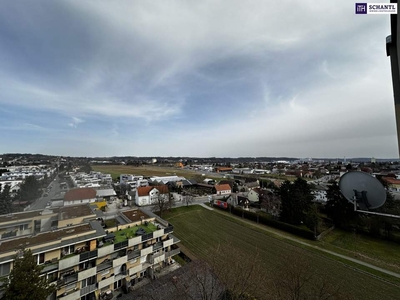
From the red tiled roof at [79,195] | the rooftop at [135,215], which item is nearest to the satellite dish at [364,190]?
the rooftop at [135,215]

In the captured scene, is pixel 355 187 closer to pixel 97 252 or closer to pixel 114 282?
pixel 97 252

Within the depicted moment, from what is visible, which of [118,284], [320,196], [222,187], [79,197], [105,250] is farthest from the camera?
→ [222,187]

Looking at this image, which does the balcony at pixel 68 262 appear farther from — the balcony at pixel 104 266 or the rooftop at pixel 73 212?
the rooftop at pixel 73 212

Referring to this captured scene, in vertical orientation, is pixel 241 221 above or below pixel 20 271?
below

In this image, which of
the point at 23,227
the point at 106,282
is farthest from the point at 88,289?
the point at 23,227

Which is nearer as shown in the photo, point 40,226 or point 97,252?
point 97,252

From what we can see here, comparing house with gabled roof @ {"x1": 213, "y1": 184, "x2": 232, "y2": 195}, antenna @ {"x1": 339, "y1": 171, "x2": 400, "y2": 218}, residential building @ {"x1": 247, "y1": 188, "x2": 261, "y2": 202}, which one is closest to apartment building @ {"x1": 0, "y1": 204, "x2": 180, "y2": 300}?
antenna @ {"x1": 339, "y1": 171, "x2": 400, "y2": 218}

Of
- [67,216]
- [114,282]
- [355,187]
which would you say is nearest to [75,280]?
[114,282]

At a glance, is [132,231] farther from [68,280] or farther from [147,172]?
[147,172]
